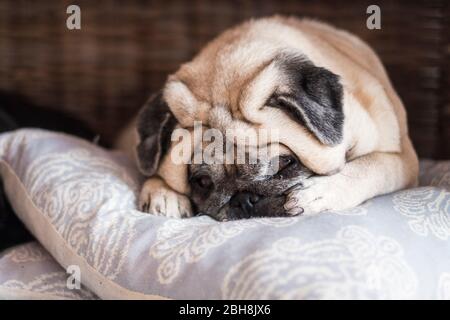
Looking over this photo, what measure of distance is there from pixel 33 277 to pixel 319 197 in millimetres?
779

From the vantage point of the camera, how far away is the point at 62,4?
2.77m

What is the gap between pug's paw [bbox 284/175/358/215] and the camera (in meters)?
1.56

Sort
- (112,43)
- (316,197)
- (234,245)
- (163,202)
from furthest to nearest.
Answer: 1. (112,43)
2. (163,202)
3. (316,197)
4. (234,245)

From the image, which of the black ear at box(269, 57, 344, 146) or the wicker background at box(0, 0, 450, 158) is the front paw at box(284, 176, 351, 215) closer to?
the black ear at box(269, 57, 344, 146)

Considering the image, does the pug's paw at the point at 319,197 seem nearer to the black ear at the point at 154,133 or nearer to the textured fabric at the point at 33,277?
the black ear at the point at 154,133

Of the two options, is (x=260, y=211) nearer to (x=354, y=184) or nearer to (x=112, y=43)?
(x=354, y=184)

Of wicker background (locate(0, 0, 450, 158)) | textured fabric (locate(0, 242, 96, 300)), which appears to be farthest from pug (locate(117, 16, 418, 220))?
wicker background (locate(0, 0, 450, 158))

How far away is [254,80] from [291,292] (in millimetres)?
624

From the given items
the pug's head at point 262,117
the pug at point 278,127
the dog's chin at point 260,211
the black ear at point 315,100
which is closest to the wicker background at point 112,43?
the pug at point 278,127

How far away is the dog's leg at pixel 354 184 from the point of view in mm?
1566

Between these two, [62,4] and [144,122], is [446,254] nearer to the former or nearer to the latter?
[144,122]

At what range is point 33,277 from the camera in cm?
161

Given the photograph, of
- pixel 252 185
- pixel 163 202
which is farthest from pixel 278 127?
pixel 163 202

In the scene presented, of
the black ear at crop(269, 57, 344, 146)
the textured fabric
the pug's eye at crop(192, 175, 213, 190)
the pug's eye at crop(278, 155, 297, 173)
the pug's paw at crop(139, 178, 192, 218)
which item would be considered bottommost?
the textured fabric
